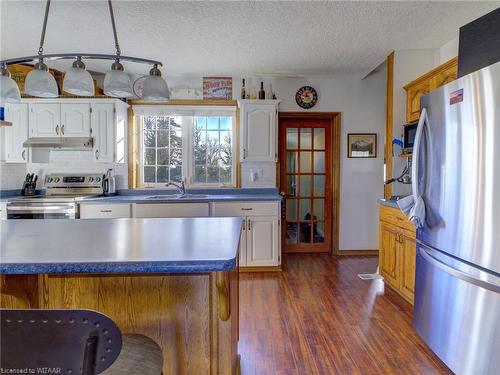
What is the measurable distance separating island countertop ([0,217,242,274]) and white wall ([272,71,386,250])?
289cm

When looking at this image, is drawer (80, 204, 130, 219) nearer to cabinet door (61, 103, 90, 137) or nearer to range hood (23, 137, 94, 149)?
range hood (23, 137, 94, 149)

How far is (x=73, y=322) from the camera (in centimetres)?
65

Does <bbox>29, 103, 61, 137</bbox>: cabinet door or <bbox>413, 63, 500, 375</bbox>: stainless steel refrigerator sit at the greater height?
<bbox>29, 103, 61, 137</bbox>: cabinet door

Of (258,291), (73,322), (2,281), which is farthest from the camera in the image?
(258,291)

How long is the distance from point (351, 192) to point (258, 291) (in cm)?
209

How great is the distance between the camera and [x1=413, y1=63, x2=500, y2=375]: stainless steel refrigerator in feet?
4.55

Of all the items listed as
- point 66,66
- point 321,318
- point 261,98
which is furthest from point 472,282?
point 66,66

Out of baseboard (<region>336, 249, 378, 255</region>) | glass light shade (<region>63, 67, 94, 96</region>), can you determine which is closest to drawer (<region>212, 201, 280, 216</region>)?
baseboard (<region>336, 249, 378, 255</region>)

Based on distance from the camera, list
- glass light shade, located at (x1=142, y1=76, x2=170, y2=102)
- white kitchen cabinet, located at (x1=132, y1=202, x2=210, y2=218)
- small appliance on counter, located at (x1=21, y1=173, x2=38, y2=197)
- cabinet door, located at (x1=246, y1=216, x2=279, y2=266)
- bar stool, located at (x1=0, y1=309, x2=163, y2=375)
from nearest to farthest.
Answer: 1. bar stool, located at (x1=0, y1=309, x2=163, y2=375)
2. glass light shade, located at (x1=142, y1=76, x2=170, y2=102)
3. white kitchen cabinet, located at (x1=132, y1=202, x2=210, y2=218)
4. cabinet door, located at (x1=246, y1=216, x2=279, y2=266)
5. small appliance on counter, located at (x1=21, y1=173, x2=38, y2=197)

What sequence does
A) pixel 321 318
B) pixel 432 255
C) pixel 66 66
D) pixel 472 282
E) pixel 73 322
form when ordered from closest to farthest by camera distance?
pixel 73 322
pixel 472 282
pixel 432 255
pixel 321 318
pixel 66 66

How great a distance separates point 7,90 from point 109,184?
229 centimetres

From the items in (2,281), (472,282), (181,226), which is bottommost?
(472,282)

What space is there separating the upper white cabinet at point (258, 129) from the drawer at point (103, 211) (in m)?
1.53

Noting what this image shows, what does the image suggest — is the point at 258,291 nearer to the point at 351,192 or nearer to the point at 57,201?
the point at 351,192
